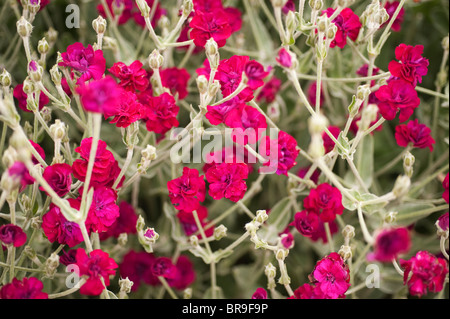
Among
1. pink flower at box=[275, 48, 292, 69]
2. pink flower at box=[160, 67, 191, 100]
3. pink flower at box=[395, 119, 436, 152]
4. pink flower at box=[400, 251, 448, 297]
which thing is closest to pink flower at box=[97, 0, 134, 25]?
pink flower at box=[160, 67, 191, 100]

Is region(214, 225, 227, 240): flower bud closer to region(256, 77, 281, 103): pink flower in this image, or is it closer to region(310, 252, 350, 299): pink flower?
region(310, 252, 350, 299): pink flower

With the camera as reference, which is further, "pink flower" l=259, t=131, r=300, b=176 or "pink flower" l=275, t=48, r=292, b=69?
"pink flower" l=259, t=131, r=300, b=176

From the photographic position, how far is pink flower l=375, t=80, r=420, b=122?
645mm

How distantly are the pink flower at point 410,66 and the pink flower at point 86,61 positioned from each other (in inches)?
15.3

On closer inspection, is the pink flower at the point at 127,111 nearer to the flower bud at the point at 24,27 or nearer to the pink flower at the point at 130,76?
the pink flower at the point at 130,76

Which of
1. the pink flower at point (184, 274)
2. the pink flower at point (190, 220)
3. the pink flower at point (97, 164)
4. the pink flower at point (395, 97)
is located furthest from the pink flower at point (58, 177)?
the pink flower at point (395, 97)

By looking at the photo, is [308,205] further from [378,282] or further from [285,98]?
[285,98]

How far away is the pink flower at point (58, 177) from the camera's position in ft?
1.95

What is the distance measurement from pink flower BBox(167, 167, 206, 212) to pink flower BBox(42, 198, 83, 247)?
0.12 m

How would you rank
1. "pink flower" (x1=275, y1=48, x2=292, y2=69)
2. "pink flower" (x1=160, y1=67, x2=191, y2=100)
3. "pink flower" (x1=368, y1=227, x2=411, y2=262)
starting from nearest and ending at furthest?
"pink flower" (x1=368, y1=227, x2=411, y2=262) → "pink flower" (x1=275, y1=48, x2=292, y2=69) → "pink flower" (x1=160, y1=67, x2=191, y2=100)

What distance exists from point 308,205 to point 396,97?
7.4 inches

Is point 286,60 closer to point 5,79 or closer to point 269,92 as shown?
point 269,92
